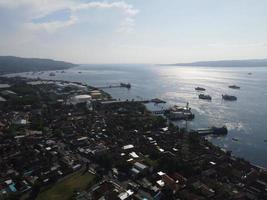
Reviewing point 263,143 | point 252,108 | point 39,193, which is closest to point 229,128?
point 263,143

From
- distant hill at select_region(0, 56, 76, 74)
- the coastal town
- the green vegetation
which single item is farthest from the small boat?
distant hill at select_region(0, 56, 76, 74)

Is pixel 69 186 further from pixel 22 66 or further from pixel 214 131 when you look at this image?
pixel 22 66

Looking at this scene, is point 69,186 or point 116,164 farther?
point 116,164

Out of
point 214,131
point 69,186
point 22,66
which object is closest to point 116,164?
point 69,186

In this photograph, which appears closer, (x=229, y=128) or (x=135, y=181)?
(x=135, y=181)

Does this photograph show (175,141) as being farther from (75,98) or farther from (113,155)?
(75,98)

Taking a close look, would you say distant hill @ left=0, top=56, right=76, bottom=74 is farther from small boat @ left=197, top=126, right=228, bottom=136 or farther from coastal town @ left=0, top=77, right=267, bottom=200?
small boat @ left=197, top=126, right=228, bottom=136

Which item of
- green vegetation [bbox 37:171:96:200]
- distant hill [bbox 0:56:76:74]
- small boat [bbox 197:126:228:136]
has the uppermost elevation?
distant hill [bbox 0:56:76:74]
